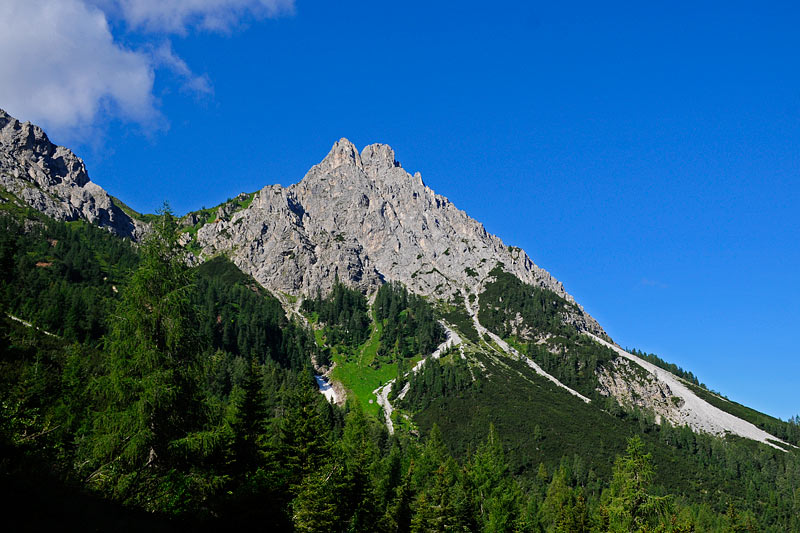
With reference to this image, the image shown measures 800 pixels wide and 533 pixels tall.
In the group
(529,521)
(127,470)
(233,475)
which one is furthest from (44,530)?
(529,521)

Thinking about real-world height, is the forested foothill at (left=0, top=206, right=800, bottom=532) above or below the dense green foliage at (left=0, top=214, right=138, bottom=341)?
below

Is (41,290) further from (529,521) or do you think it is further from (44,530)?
(44,530)

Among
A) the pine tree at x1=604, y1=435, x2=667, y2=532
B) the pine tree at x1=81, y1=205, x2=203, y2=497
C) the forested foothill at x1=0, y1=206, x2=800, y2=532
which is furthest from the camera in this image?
the pine tree at x1=604, y1=435, x2=667, y2=532

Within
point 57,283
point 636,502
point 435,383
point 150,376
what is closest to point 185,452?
point 150,376

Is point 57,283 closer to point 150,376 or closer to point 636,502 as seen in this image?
point 150,376

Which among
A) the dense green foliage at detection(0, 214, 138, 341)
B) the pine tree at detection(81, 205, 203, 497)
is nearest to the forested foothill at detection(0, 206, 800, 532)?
the pine tree at detection(81, 205, 203, 497)

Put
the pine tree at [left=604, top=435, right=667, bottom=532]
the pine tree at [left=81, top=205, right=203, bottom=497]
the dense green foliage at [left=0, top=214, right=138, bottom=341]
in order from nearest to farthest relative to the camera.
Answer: the pine tree at [left=81, top=205, right=203, bottom=497], the pine tree at [left=604, top=435, right=667, bottom=532], the dense green foliage at [left=0, top=214, right=138, bottom=341]

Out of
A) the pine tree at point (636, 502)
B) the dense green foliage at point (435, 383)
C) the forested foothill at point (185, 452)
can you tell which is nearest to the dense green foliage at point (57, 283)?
the forested foothill at point (185, 452)

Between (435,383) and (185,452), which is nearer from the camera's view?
(185,452)

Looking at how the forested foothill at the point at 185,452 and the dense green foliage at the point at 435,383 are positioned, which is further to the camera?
the dense green foliage at the point at 435,383

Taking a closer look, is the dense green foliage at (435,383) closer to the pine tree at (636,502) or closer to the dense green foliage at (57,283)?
the dense green foliage at (57,283)

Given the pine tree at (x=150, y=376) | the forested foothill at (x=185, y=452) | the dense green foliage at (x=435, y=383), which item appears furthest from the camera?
the dense green foliage at (x=435, y=383)

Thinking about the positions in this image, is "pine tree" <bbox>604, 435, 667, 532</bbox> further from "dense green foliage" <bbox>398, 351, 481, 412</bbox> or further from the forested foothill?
"dense green foliage" <bbox>398, 351, 481, 412</bbox>

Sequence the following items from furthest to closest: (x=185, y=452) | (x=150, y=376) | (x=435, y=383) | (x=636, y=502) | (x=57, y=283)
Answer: (x=435, y=383) < (x=57, y=283) < (x=636, y=502) < (x=185, y=452) < (x=150, y=376)
